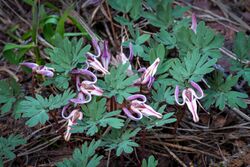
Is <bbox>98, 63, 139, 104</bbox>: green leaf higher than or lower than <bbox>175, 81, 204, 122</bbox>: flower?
higher

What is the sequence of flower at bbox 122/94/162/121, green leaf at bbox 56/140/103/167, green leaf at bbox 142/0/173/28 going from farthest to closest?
green leaf at bbox 142/0/173/28
flower at bbox 122/94/162/121
green leaf at bbox 56/140/103/167

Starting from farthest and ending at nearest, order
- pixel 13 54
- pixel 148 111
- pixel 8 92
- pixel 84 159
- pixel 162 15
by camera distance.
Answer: pixel 13 54
pixel 162 15
pixel 8 92
pixel 148 111
pixel 84 159

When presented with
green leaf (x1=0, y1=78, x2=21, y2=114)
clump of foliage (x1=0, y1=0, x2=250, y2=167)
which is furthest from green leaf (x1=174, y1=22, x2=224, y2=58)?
green leaf (x1=0, y1=78, x2=21, y2=114)

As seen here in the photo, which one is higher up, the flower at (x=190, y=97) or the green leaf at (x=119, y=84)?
the green leaf at (x=119, y=84)

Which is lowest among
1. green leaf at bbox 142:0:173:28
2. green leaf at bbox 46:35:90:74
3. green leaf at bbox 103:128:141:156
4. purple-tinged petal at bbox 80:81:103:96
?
green leaf at bbox 103:128:141:156

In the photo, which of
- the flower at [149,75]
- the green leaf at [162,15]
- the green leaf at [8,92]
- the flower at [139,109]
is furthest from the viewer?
the green leaf at [162,15]

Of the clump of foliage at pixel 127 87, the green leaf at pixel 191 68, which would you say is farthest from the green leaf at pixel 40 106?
the green leaf at pixel 191 68

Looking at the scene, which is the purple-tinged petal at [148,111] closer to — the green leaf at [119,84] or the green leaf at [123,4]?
the green leaf at [119,84]

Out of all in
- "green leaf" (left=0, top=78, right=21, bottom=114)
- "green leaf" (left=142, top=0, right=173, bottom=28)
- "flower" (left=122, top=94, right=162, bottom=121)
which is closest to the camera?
"flower" (left=122, top=94, right=162, bottom=121)

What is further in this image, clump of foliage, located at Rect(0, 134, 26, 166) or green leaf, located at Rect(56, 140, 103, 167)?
clump of foliage, located at Rect(0, 134, 26, 166)

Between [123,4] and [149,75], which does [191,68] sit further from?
[123,4]

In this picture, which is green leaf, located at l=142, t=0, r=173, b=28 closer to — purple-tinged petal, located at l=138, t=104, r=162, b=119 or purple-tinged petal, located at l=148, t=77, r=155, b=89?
purple-tinged petal, located at l=148, t=77, r=155, b=89

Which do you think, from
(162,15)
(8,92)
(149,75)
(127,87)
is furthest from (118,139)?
(162,15)
